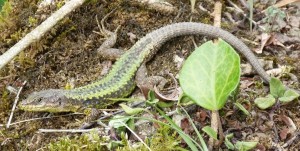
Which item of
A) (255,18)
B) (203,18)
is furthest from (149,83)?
(255,18)

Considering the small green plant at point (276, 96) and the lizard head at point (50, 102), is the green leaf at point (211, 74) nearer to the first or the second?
the small green plant at point (276, 96)

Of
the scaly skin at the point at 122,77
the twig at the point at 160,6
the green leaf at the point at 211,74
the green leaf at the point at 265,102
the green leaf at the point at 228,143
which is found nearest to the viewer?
the green leaf at the point at 211,74

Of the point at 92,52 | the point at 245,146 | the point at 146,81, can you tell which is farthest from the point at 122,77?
the point at 245,146

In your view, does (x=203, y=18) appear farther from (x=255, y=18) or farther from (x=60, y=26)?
(x=60, y=26)

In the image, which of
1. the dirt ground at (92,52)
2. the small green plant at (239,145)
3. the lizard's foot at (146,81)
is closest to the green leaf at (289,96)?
the dirt ground at (92,52)

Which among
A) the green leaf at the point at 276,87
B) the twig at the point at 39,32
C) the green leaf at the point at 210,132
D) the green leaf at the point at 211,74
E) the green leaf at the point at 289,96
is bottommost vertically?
the green leaf at the point at 210,132

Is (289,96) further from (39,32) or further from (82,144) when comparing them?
(39,32)

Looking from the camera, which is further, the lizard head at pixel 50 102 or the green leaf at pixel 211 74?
the lizard head at pixel 50 102
